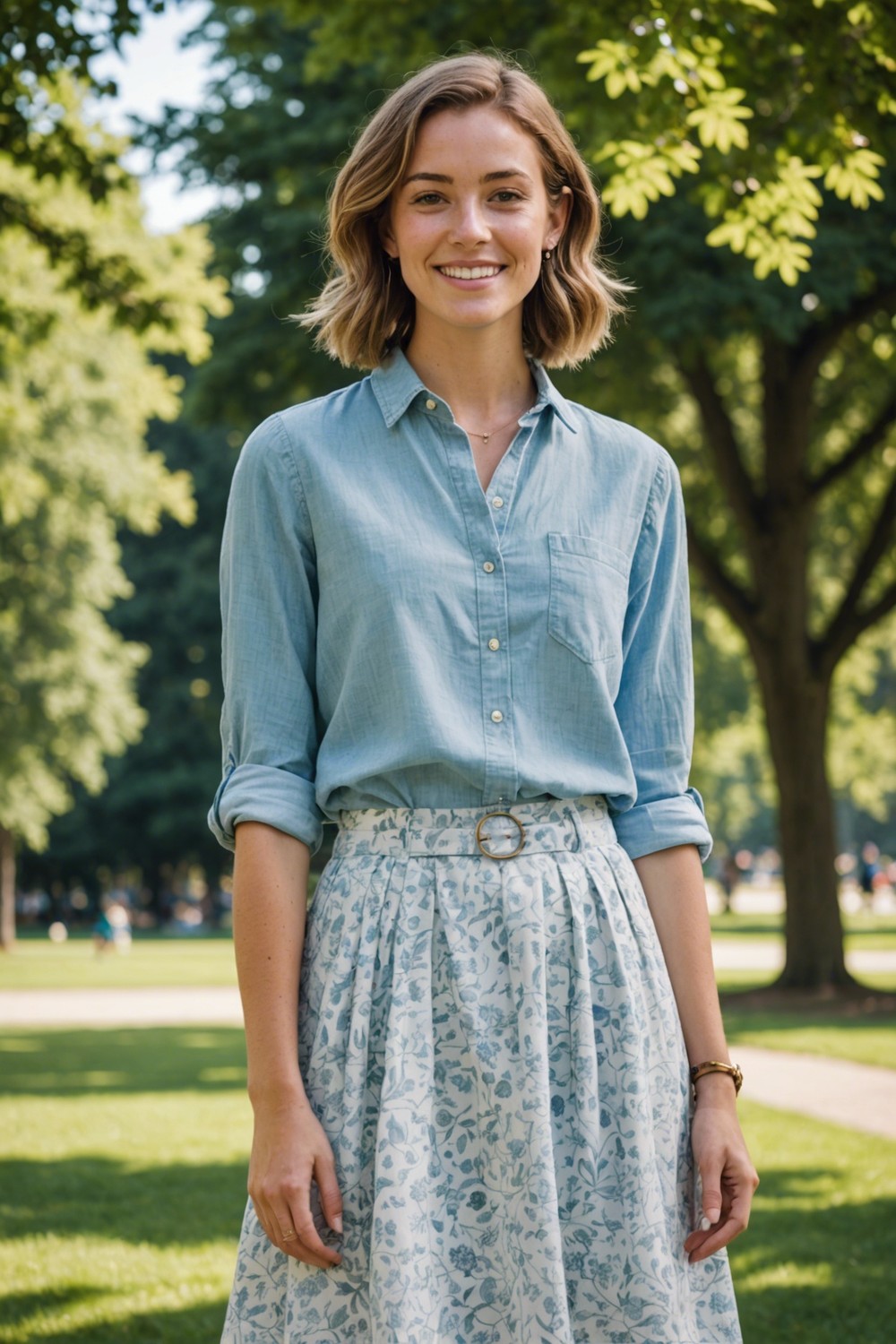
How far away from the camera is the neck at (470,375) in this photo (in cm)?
230

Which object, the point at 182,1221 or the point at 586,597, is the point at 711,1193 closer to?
the point at 586,597

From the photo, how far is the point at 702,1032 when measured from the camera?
2189 mm

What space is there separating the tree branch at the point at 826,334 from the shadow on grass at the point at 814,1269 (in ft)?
28.1

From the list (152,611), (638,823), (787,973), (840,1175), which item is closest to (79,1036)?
(787,973)

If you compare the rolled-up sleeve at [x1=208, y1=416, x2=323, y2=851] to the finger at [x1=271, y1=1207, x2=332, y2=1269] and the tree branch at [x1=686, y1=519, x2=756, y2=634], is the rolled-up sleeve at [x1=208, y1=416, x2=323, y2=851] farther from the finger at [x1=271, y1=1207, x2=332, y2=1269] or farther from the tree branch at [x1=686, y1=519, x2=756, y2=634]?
the tree branch at [x1=686, y1=519, x2=756, y2=634]

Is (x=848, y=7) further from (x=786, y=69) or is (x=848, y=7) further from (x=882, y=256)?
(x=882, y=256)

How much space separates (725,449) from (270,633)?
566 inches

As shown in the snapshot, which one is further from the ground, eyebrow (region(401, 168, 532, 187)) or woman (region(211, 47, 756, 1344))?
eyebrow (region(401, 168, 532, 187))

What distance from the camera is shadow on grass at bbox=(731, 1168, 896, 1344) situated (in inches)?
199

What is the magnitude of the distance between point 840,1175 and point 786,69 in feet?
16.2

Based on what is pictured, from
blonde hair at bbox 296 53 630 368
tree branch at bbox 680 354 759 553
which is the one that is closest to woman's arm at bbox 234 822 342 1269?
blonde hair at bbox 296 53 630 368

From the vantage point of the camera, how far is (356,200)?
2.30m

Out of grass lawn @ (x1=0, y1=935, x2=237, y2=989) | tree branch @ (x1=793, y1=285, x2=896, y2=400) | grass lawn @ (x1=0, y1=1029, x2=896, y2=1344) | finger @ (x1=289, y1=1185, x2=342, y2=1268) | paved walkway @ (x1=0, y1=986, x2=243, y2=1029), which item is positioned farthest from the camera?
grass lawn @ (x1=0, y1=935, x2=237, y2=989)

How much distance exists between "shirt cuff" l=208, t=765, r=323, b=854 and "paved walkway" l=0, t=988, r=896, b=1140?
7.28 m
